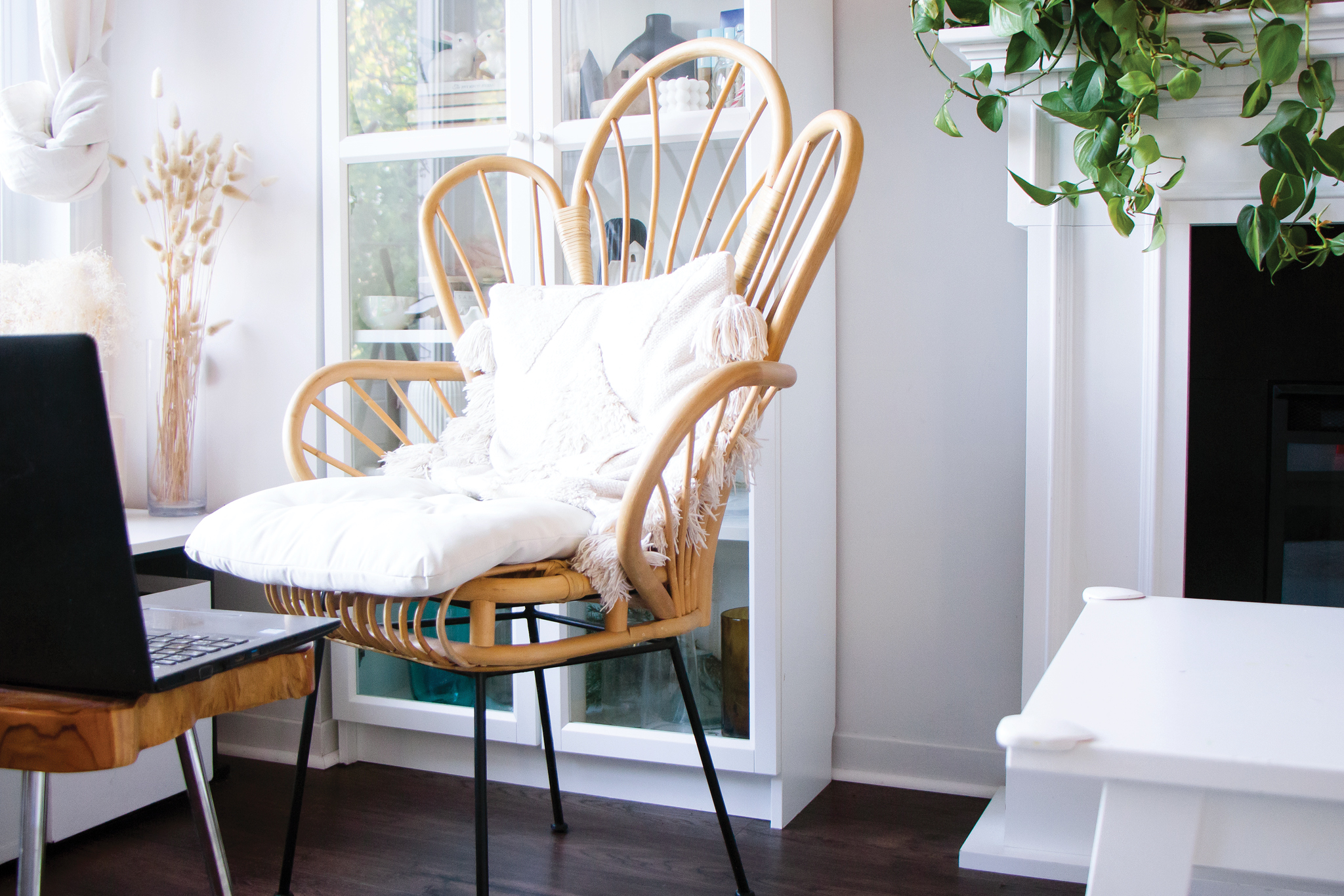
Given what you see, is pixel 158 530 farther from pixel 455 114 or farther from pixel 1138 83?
pixel 1138 83

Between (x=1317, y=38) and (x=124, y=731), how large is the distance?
150cm

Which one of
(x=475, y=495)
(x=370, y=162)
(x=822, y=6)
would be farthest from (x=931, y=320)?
(x=370, y=162)

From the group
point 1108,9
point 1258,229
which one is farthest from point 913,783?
point 1108,9

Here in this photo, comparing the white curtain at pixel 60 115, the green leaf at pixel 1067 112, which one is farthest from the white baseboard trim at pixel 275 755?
the green leaf at pixel 1067 112

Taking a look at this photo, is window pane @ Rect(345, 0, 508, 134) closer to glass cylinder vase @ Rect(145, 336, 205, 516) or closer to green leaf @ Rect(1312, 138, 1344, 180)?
glass cylinder vase @ Rect(145, 336, 205, 516)

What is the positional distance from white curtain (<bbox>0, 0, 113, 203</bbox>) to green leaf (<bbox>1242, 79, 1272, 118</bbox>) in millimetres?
1924

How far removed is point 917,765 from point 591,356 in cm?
96

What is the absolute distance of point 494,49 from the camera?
182 cm

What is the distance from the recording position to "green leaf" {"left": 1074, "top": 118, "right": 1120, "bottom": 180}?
4.41ft

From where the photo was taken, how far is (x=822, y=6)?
176 cm

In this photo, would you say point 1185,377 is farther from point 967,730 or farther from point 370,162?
point 370,162

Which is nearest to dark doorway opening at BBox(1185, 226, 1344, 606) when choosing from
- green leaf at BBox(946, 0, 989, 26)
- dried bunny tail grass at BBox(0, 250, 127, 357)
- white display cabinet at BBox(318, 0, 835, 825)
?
green leaf at BBox(946, 0, 989, 26)

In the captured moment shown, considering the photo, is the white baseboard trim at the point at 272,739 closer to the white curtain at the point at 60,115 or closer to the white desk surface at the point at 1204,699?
the white curtain at the point at 60,115

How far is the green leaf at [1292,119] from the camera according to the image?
1286 millimetres
